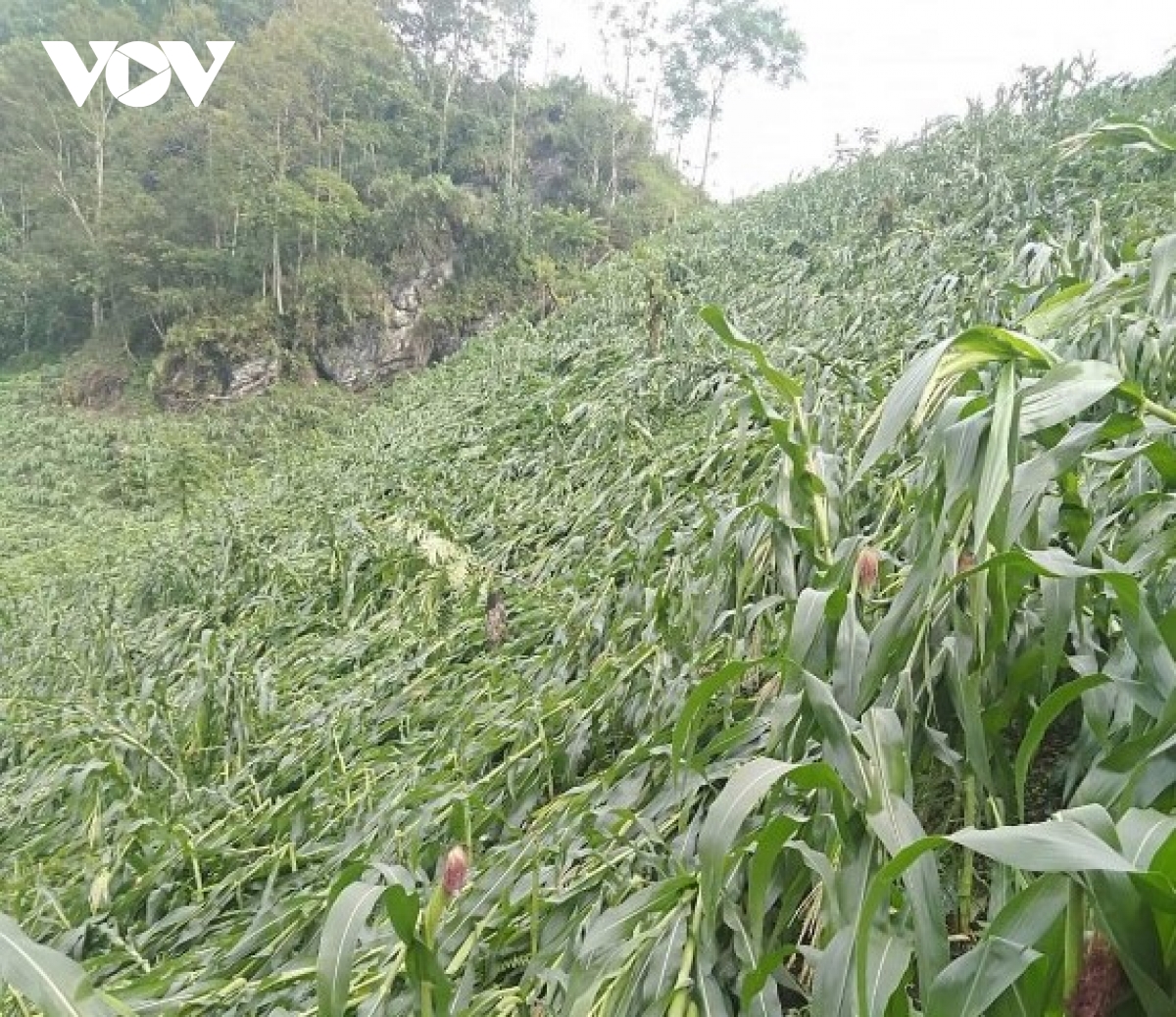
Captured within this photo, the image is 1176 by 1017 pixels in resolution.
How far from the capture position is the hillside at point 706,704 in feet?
2.33

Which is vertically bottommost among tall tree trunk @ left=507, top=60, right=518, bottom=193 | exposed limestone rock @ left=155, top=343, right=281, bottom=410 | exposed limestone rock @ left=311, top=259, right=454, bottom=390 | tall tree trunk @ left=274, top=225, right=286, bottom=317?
exposed limestone rock @ left=155, top=343, right=281, bottom=410

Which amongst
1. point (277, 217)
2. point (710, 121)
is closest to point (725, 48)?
point (710, 121)

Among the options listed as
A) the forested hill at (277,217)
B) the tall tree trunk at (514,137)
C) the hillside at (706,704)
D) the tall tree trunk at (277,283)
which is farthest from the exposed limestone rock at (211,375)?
the hillside at (706,704)

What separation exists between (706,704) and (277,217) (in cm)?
1345

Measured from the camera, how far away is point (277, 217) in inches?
504

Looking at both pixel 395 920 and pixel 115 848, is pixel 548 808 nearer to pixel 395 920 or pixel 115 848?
pixel 395 920

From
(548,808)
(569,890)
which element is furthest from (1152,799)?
(548,808)

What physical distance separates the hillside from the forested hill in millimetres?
7671

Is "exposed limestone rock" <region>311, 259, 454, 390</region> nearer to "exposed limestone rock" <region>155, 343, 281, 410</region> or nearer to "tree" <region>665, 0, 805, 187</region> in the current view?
"exposed limestone rock" <region>155, 343, 281, 410</region>

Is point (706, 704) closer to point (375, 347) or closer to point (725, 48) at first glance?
point (375, 347)

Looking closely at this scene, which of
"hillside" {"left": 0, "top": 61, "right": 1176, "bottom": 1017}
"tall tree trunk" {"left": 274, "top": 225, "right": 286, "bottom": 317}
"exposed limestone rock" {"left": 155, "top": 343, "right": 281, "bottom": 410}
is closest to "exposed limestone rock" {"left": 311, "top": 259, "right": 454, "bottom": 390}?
"tall tree trunk" {"left": 274, "top": 225, "right": 286, "bottom": 317}

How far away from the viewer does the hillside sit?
710mm

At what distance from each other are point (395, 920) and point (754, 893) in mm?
319

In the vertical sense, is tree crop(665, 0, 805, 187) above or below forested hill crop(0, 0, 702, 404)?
above
